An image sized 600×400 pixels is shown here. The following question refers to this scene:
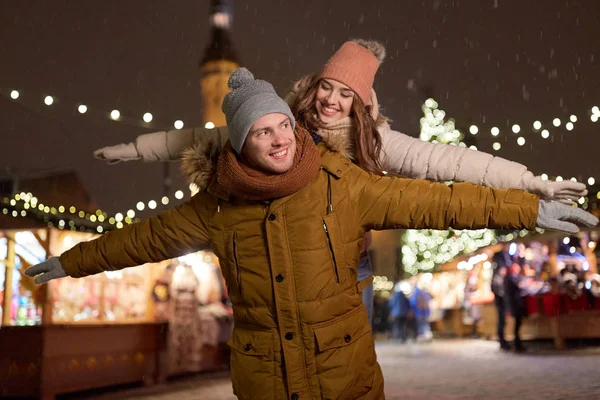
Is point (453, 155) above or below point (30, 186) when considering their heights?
below

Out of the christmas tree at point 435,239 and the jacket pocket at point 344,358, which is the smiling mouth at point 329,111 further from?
the christmas tree at point 435,239

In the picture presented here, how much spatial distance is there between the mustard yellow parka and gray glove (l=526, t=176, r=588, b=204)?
0.37m

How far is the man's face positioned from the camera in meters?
2.93

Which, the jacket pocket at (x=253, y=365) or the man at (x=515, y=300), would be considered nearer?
the jacket pocket at (x=253, y=365)

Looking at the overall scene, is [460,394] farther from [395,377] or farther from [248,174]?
[248,174]

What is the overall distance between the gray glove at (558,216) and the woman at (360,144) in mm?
277

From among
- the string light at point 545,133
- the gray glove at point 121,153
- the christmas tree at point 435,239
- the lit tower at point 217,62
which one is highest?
the lit tower at point 217,62

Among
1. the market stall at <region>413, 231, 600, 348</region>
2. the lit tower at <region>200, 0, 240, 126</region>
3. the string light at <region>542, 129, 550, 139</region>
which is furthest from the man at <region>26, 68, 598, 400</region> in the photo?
the lit tower at <region>200, 0, 240, 126</region>

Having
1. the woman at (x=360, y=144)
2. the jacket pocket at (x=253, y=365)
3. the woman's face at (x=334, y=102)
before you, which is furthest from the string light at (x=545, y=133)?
the jacket pocket at (x=253, y=365)

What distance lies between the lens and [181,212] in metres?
3.22

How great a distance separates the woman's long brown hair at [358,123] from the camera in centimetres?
347

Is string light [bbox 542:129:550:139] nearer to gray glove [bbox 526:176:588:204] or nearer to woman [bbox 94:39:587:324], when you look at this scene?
woman [bbox 94:39:587:324]

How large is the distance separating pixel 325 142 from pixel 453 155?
713 mm

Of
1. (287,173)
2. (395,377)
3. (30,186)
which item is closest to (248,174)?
(287,173)
